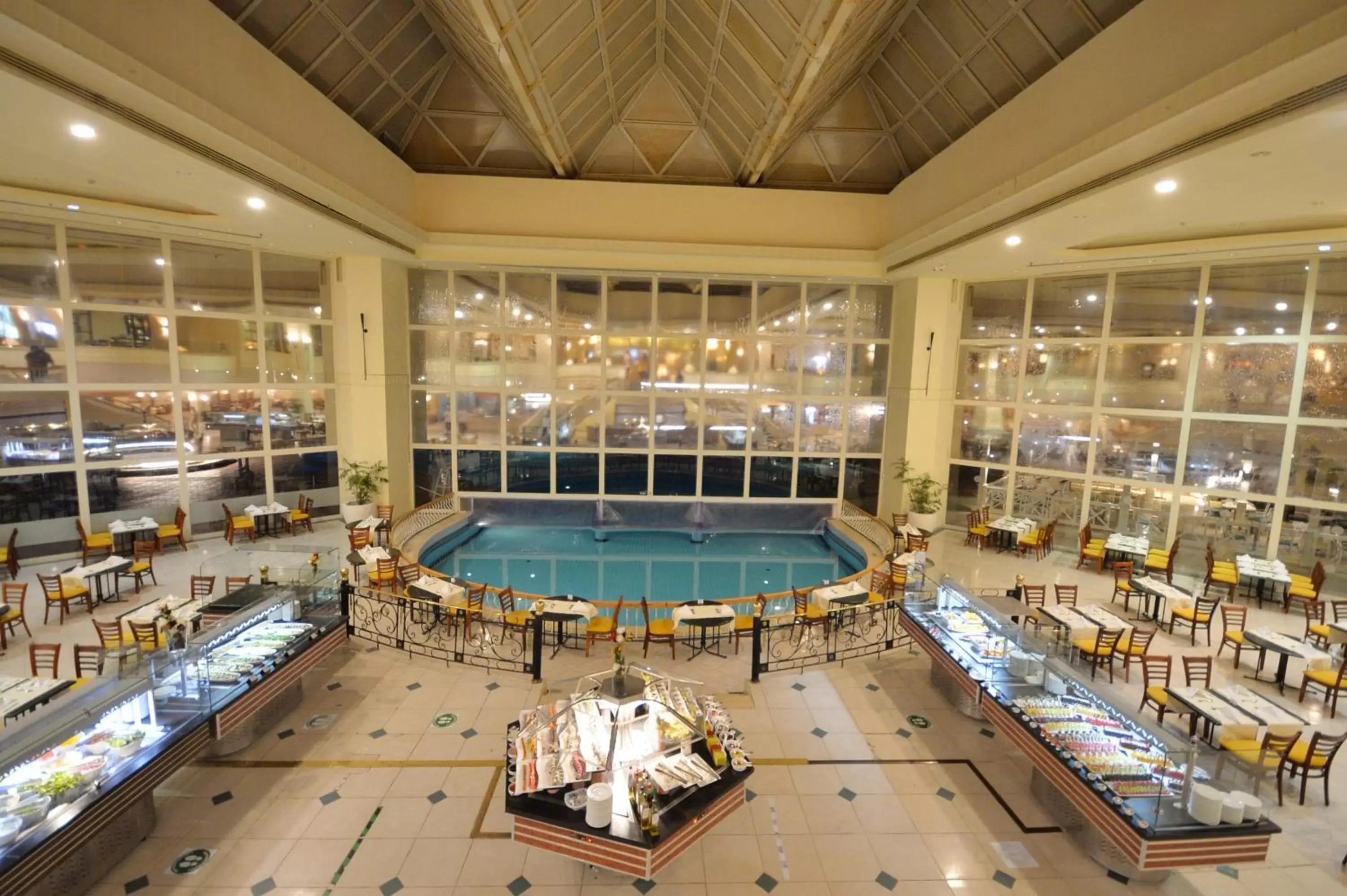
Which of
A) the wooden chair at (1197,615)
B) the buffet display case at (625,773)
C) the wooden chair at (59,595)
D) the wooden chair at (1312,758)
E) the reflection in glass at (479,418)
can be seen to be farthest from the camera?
the reflection in glass at (479,418)

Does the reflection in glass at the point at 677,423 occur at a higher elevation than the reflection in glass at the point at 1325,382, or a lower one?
lower

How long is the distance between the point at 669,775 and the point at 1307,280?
13316 mm

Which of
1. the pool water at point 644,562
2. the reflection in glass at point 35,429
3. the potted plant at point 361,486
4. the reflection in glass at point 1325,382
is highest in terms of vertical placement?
the reflection in glass at point 1325,382

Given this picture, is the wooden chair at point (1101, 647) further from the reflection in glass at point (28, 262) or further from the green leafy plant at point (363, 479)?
the reflection in glass at point (28, 262)

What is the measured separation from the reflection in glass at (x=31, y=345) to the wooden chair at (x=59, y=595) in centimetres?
401

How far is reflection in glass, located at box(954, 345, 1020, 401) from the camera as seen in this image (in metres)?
13.9

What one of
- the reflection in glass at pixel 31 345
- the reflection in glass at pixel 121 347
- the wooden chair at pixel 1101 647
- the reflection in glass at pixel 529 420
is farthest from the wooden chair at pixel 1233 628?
the reflection in glass at pixel 31 345

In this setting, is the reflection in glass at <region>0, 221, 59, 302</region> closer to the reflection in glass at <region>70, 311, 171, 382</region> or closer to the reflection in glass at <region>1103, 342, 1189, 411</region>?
the reflection in glass at <region>70, 311, 171, 382</region>

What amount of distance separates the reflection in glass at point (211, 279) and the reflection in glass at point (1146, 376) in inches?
702

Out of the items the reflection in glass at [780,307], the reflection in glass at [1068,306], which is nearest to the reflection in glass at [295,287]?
the reflection in glass at [780,307]

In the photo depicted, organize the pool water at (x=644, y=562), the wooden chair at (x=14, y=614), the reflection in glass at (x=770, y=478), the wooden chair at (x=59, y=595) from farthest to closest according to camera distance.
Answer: the reflection in glass at (x=770, y=478)
the pool water at (x=644, y=562)
the wooden chair at (x=59, y=595)
the wooden chair at (x=14, y=614)

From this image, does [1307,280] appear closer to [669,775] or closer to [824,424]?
[824,424]

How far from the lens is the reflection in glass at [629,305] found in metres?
15.1

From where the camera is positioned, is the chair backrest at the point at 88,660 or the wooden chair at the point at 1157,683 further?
the wooden chair at the point at 1157,683
